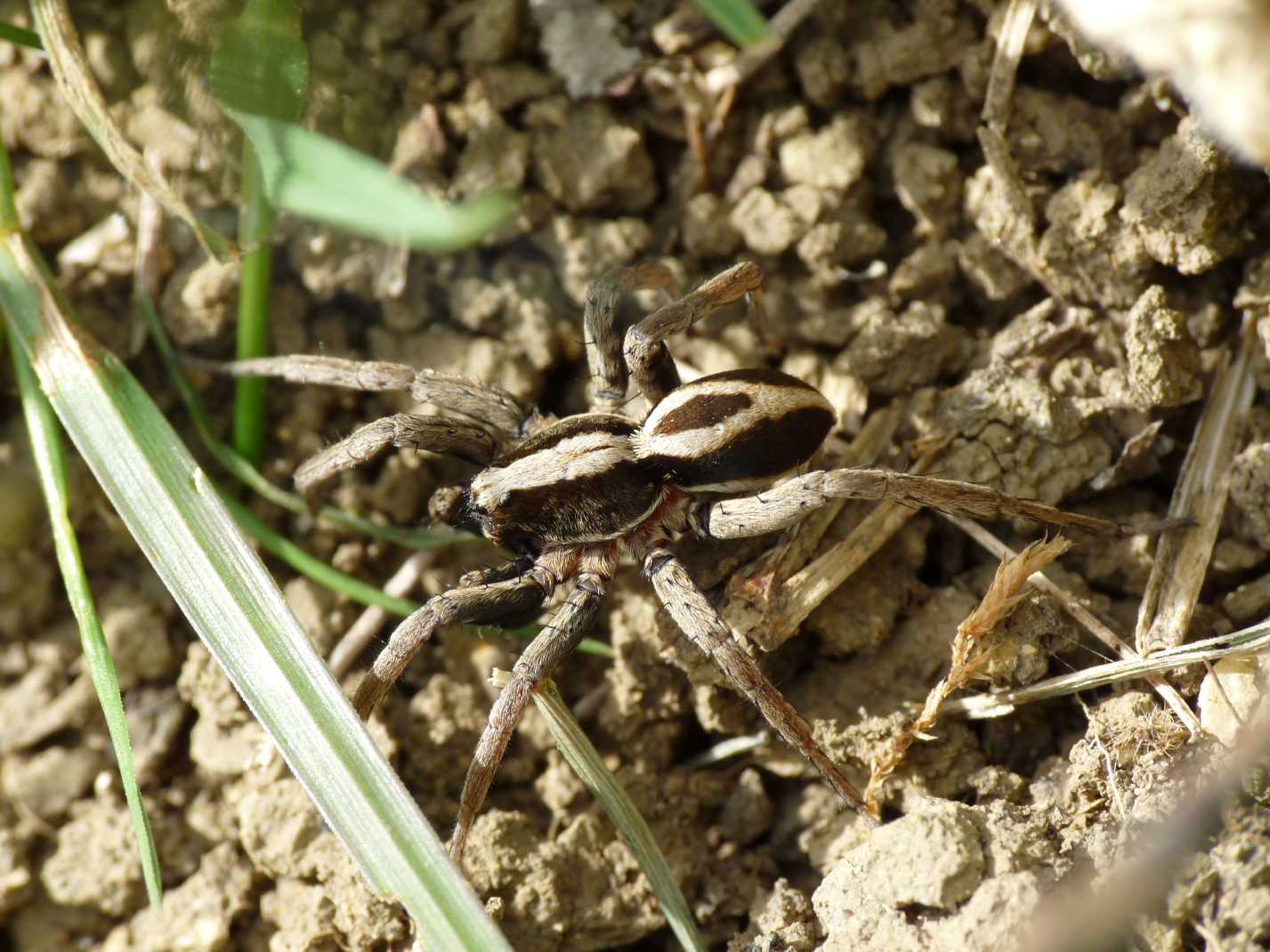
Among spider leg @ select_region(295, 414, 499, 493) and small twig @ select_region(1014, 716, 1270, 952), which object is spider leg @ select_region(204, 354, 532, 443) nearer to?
spider leg @ select_region(295, 414, 499, 493)

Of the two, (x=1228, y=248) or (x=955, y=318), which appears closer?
(x=1228, y=248)

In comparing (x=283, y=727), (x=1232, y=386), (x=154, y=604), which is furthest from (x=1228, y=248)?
(x=154, y=604)

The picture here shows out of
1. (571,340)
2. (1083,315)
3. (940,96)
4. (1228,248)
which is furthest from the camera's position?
(571,340)

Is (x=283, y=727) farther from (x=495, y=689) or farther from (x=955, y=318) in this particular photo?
(x=955, y=318)

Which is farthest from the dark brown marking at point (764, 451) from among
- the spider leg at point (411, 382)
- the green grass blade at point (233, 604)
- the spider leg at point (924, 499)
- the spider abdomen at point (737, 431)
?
the green grass blade at point (233, 604)

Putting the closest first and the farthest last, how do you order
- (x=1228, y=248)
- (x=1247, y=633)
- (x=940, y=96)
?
1. (x=1247, y=633)
2. (x=1228, y=248)
3. (x=940, y=96)

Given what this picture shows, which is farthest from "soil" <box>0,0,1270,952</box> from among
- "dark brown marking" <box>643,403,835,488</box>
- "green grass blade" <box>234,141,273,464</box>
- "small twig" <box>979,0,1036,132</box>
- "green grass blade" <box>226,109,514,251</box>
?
"green grass blade" <box>226,109,514,251</box>

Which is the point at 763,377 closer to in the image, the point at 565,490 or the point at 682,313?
the point at 682,313
